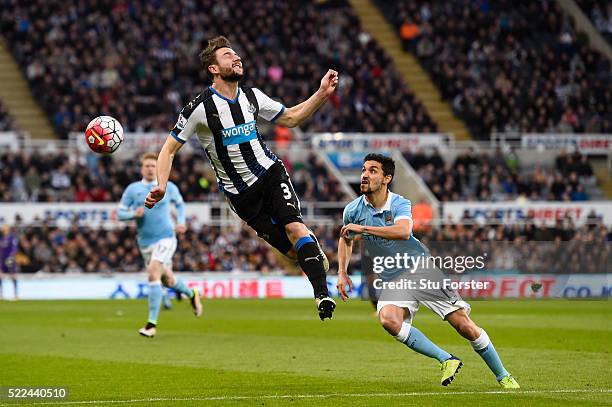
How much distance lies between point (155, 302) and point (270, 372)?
5.36m

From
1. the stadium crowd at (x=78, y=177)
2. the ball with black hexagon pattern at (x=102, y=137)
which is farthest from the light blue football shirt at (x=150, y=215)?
the stadium crowd at (x=78, y=177)

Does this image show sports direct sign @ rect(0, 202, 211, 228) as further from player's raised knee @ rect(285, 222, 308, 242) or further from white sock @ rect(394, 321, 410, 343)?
white sock @ rect(394, 321, 410, 343)

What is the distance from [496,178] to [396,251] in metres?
26.1

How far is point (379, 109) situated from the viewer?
1543 inches

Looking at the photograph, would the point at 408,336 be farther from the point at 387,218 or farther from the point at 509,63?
the point at 509,63

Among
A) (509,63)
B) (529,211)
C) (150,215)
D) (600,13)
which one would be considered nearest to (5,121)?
(529,211)

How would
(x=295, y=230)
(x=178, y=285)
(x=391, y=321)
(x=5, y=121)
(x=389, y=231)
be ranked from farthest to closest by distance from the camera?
(x=5, y=121) → (x=178, y=285) → (x=295, y=230) → (x=391, y=321) → (x=389, y=231)

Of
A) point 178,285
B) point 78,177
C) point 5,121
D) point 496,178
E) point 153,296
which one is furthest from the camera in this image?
point 496,178

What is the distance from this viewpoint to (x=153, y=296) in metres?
17.2

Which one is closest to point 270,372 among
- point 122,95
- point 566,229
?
point 566,229

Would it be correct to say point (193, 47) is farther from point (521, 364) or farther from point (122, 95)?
point (521, 364)

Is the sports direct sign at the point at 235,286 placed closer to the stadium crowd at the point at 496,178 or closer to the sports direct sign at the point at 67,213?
the sports direct sign at the point at 67,213

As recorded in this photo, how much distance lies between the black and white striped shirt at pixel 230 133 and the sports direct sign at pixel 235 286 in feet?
59.3

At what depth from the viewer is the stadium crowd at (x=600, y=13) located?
1759 inches
